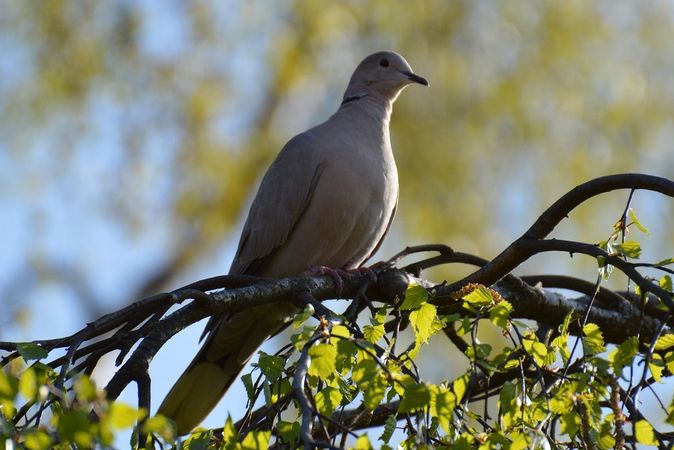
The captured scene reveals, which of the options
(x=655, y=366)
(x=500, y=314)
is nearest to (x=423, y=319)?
(x=500, y=314)

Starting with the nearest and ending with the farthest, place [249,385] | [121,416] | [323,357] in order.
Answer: [121,416], [323,357], [249,385]

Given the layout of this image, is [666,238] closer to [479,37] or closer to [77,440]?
[479,37]

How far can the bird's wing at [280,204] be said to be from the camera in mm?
4168

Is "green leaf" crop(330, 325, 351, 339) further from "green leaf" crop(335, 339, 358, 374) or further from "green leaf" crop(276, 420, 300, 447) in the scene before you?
"green leaf" crop(276, 420, 300, 447)

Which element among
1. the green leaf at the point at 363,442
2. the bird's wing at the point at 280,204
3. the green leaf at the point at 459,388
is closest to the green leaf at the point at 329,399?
the green leaf at the point at 459,388

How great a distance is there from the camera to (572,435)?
6.20 ft

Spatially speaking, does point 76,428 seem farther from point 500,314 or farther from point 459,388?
point 500,314

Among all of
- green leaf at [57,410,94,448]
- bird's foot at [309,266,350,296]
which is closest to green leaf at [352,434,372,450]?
green leaf at [57,410,94,448]

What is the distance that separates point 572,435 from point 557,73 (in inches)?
221

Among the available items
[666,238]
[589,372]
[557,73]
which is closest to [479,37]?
[557,73]

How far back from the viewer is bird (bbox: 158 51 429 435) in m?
3.97

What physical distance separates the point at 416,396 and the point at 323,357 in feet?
0.71

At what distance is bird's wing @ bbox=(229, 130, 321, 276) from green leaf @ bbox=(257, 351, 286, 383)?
2115 millimetres

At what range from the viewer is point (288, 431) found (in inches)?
76.6
